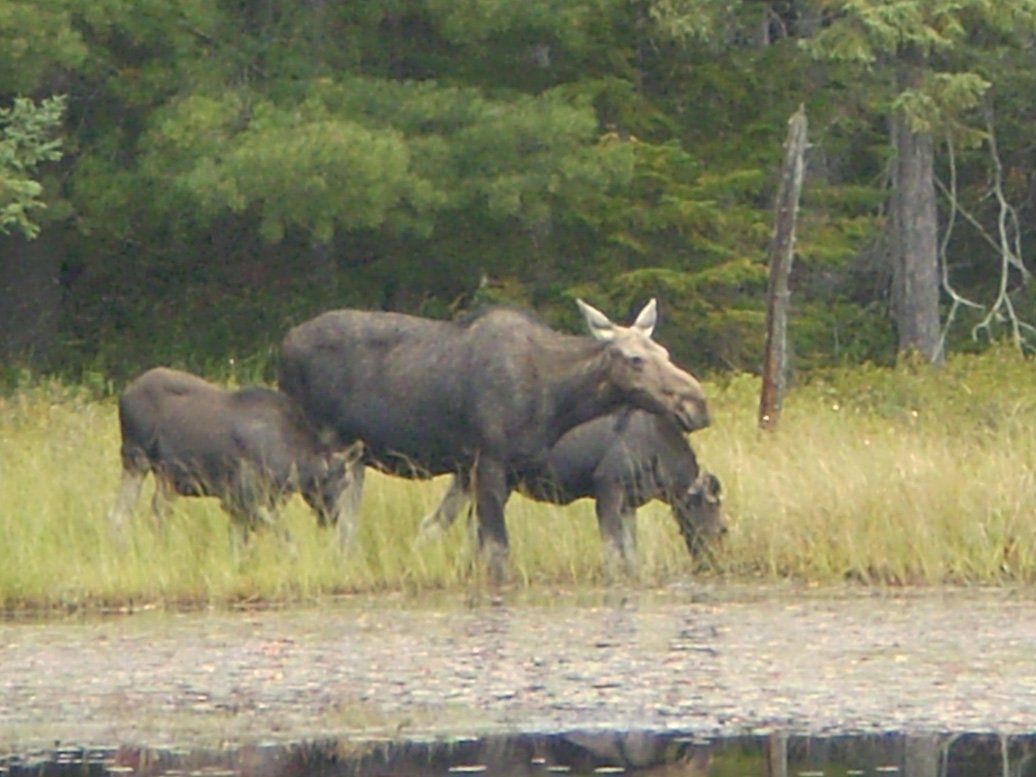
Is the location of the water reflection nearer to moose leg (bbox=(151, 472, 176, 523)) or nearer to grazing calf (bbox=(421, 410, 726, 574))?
grazing calf (bbox=(421, 410, 726, 574))

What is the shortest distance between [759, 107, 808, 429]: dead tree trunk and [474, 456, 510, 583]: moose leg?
4262 millimetres

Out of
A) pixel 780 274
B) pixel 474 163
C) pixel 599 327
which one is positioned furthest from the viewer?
pixel 474 163

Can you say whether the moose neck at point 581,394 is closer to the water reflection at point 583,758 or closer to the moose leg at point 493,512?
the moose leg at point 493,512

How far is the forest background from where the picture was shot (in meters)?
25.8

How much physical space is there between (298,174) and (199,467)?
34.3 ft

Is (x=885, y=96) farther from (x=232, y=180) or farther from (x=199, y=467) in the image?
(x=199, y=467)

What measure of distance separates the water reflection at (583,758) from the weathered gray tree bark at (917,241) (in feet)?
63.4

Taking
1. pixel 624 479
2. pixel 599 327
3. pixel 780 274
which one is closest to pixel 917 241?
pixel 780 274

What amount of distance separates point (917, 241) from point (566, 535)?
1408 centimetres

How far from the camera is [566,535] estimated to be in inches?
588

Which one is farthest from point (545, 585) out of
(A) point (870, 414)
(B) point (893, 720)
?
(A) point (870, 414)

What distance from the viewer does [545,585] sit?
14.2 m

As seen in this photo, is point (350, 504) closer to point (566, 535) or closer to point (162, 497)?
point (162, 497)

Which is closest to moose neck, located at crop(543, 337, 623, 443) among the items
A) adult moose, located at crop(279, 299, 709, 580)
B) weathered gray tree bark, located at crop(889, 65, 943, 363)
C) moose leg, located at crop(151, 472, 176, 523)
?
adult moose, located at crop(279, 299, 709, 580)
